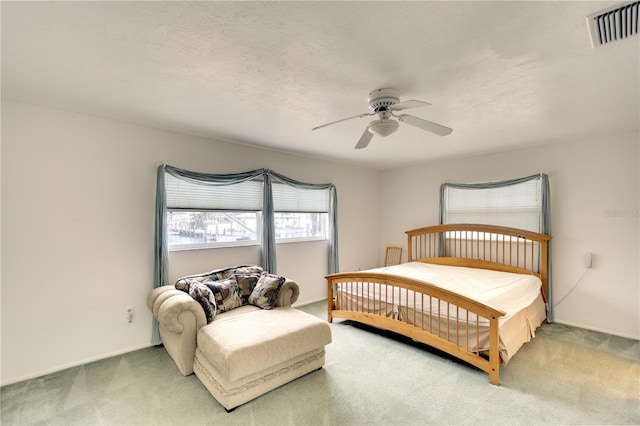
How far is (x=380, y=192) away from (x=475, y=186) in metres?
1.89

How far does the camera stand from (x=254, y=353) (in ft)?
7.39

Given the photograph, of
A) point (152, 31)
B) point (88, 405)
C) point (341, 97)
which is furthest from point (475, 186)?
point (88, 405)

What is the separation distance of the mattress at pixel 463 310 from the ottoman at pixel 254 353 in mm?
987

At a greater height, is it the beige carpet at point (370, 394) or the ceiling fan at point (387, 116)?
the ceiling fan at point (387, 116)

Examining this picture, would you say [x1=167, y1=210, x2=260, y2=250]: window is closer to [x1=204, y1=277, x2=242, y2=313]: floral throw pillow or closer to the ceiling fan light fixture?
[x1=204, y1=277, x2=242, y2=313]: floral throw pillow

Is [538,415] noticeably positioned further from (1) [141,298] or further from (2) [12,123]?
(2) [12,123]

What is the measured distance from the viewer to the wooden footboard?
102 inches

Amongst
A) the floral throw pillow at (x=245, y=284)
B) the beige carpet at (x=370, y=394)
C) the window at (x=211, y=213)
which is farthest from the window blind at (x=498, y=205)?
the floral throw pillow at (x=245, y=284)

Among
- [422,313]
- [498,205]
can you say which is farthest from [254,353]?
[498,205]

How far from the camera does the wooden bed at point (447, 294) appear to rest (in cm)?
266

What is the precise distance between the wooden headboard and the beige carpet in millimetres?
1314

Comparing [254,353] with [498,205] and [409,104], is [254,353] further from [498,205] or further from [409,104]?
[498,205]

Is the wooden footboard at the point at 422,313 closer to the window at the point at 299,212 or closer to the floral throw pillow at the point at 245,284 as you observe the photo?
the floral throw pillow at the point at 245,284

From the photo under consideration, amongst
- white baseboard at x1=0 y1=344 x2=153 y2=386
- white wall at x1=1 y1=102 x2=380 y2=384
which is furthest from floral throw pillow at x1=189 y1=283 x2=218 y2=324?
white baseboard at x1=0 y1=344 x2=153 y2=386
